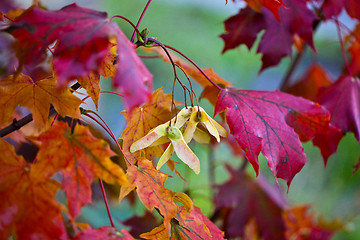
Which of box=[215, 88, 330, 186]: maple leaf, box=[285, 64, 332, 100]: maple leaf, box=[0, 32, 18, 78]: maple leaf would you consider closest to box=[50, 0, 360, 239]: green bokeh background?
box=[285, 64, 332, 100]: maple leaf

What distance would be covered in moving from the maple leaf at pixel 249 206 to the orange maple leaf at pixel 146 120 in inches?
20.6

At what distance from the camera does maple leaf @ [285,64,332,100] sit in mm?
1186

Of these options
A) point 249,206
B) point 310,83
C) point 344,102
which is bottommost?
point 249,206

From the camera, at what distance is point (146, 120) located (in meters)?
0.57

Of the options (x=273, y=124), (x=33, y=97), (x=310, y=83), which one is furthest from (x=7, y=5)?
(x=310, y=83)

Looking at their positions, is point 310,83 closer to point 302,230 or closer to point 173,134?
point 302,230

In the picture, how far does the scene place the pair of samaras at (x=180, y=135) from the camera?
0.50m

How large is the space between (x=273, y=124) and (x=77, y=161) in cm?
32

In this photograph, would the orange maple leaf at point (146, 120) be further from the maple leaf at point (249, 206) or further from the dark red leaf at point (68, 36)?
the maple leaf at point (249, 206)

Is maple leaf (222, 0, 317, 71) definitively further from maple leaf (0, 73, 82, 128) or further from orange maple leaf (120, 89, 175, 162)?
maple leaf (0, 73, 82, 128)

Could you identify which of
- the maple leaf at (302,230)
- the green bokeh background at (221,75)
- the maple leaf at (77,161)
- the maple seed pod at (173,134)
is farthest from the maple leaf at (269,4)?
the green bokeh background at (221,75)

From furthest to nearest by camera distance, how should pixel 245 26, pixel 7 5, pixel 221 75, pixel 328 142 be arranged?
pixel 221 75, pixel 7 5, pixel 245 26, pixel 328 142

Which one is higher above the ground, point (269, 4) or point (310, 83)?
point (269, 4)

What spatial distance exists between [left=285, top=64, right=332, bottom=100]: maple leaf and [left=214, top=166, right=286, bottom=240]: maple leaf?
0.34m
